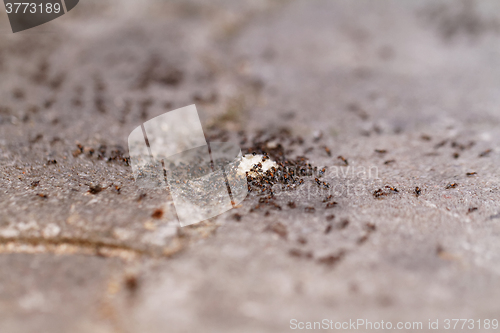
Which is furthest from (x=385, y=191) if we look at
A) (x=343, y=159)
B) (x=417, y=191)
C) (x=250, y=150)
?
(x=250, y=150)

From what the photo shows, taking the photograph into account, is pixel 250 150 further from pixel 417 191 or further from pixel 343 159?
pixel 417 191

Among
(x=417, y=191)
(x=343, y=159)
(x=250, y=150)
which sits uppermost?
(x=250, y=150)

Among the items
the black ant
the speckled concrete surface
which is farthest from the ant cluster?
the black ant

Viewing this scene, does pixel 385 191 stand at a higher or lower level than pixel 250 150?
lower

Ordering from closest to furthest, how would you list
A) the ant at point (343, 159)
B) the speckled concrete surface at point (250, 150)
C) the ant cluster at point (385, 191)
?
the speckled concrete surface at point (250, 150), the ant cluster at point (385, 191), the ant at point (343, 159)

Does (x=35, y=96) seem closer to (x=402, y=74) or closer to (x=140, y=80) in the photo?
(x=140, y=80)

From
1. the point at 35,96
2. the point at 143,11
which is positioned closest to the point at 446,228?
the point at 35,96

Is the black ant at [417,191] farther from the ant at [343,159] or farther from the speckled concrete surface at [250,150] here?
the ant at [343,159]

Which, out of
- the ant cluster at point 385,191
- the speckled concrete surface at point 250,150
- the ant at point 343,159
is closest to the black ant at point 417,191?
the speckled concrete surface at point 250,150
